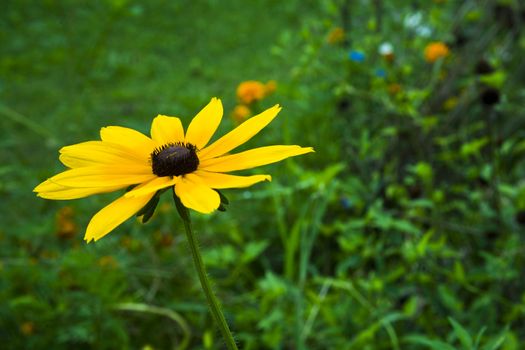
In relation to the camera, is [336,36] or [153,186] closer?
[153,186]

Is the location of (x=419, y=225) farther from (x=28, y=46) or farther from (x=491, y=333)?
(x=28, y=46)

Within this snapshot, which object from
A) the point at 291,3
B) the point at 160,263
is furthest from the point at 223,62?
the point at 160,263

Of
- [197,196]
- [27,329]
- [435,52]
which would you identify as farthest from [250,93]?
[197,196]

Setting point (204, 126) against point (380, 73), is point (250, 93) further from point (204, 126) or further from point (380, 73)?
point (204, 126)

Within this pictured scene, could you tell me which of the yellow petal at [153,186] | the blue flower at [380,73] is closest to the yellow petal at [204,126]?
the yellow petal at [153,186]

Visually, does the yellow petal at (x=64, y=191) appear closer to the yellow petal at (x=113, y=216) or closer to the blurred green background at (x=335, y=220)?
the yellow petal at (x=113, y=216)
